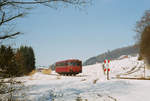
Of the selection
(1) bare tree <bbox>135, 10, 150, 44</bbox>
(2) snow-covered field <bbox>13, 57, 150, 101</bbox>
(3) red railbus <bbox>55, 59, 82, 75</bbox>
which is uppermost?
(1) bare tree <bbox>135, 10, 150, 44</bbox>

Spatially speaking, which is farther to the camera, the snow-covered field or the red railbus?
the red railbus

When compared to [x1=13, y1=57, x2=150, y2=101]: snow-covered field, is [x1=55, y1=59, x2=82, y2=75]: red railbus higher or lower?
higher

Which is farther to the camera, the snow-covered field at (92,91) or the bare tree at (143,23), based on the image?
the bare tree at (143,23)

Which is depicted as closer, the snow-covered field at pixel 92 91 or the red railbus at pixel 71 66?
the snow-covered field at pixel 92 91

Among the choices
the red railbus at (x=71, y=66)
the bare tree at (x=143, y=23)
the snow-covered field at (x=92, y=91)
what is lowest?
the snow-covered field at (x=92, y=91)

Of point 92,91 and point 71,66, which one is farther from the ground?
point 71,66

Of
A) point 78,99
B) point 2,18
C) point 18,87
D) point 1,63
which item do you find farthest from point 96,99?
point 2,18

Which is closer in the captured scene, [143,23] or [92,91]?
[92,91]

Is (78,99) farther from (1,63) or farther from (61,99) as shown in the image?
(1,63)

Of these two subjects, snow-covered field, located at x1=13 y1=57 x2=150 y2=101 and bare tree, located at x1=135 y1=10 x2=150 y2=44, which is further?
bare tree, located at x1=135 y1=10 x2=150 y2=44

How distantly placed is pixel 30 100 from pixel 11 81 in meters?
0.97

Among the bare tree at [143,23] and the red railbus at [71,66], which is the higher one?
the bare tree at [143,23]

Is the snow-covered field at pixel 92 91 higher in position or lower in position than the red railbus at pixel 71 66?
lower

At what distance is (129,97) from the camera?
486 cm
